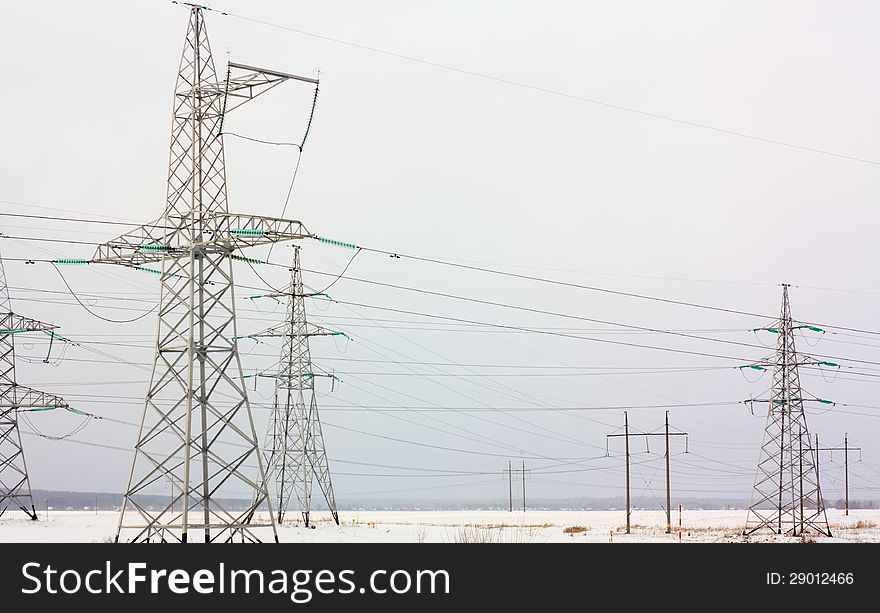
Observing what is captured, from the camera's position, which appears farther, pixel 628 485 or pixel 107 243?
pixel 628 485

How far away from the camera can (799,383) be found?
183 feet

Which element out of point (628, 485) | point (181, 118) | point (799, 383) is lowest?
point (628, 485)

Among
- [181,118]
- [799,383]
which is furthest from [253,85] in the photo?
[799,383]

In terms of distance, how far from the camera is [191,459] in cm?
2800
